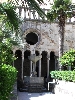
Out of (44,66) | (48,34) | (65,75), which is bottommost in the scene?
(65,75)

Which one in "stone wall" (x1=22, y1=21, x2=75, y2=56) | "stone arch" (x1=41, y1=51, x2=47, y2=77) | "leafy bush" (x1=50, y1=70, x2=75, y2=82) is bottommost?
"leafy bush" (x1=50, y1=70, x2=75, y2=82)

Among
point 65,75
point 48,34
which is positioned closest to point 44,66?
point 48,34

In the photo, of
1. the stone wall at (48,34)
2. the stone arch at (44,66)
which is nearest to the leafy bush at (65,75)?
the stone wall at (48,34)

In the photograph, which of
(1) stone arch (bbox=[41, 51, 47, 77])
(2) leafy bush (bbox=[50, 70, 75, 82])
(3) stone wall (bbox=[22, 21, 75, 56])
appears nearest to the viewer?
(2) leafy bush (bbox=[50, 70, 75, 82])

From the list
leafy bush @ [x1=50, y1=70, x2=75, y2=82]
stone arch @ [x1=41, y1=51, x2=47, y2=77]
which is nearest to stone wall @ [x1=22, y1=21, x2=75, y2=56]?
stone arch @ [x1=41, y1=51, x2=47, y2=77]

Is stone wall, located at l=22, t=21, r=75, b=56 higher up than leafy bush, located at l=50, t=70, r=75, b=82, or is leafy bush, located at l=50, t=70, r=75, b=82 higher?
stone wall, located at l=22, t=21, r=75, b=56

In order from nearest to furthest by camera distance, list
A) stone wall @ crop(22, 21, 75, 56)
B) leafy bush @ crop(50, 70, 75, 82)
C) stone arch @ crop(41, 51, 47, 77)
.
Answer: leafy bush @ crop(50, 70, 75, 82)
stone wall @ crop(22, 21, 75, 56)
stone arch @ crop(41, 51, 47, 77)

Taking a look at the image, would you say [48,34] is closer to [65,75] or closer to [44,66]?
[44,66]

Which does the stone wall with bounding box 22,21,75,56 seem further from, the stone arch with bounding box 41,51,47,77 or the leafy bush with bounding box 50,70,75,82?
the leafy bush with bounding box 50,70,75,82

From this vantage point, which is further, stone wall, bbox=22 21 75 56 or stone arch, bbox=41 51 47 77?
stone arch, bbox=41 51 47 77

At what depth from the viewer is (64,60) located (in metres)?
20.4

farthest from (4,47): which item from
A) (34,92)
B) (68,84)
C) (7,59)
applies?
(68,84)

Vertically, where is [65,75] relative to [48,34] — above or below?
below

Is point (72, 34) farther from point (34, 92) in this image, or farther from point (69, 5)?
point (34, 92)
